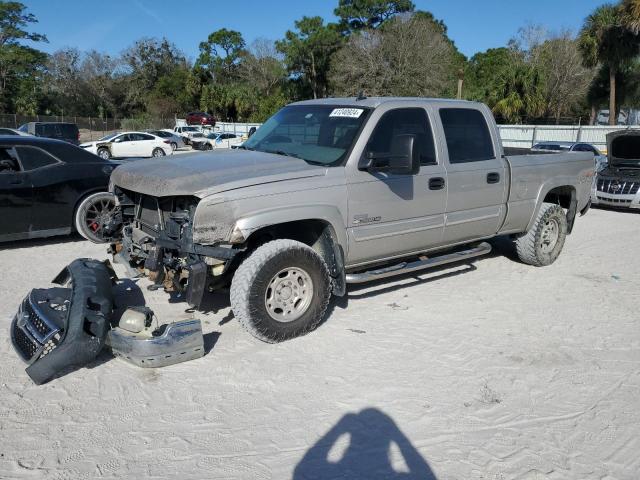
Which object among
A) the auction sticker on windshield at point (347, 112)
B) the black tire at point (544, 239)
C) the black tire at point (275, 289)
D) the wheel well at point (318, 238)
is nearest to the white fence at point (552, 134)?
the black tire at point (544, 239)

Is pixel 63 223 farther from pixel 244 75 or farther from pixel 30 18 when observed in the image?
pixel 244 75

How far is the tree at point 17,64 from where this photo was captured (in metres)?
54.0

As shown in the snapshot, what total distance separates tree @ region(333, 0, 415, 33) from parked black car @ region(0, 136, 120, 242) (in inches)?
2159

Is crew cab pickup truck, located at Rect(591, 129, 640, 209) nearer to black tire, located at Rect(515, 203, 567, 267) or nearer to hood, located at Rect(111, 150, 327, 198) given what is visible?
black tire, located at Rect(515, 203, 567, 267)

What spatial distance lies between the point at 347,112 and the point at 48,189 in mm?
4441

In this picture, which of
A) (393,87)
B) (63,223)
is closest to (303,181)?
(63,223)

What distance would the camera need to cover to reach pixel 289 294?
4.65 m

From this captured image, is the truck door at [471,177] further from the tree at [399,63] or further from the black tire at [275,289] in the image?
the tree at [399,63]

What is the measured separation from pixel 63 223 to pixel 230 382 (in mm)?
4773

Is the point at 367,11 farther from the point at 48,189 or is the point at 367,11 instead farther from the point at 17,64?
the point at 48,189

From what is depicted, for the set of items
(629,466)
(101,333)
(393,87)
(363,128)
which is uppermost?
(393,87)

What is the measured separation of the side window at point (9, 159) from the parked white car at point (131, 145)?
76.6 feet

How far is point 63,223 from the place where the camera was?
761cm

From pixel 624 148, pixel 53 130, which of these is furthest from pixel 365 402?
pixel 53 130
